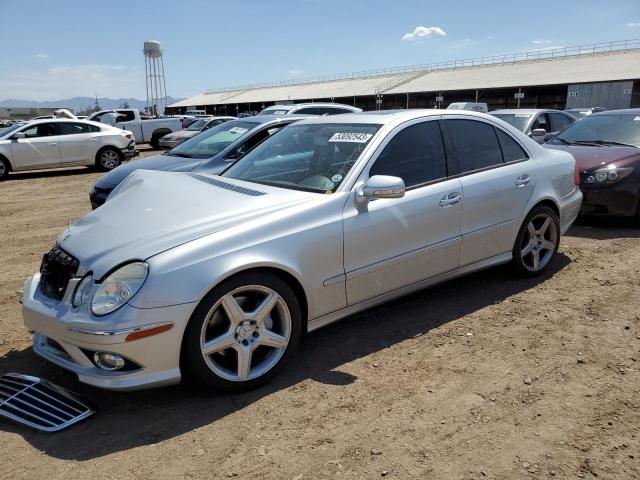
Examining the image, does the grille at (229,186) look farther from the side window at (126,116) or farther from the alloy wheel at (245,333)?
the side window at (126,116)

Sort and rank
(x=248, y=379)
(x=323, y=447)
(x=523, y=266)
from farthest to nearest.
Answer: (x=523, y=266) → (x=248, y=379) → (x=323, y=447)

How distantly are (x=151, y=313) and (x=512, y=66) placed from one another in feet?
201

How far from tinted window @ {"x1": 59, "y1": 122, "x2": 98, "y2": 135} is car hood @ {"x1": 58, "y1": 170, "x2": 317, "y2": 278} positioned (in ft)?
39.7

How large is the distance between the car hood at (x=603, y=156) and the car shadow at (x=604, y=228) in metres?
0.75

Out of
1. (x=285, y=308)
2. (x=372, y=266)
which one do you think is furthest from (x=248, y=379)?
(x=372, y=266)

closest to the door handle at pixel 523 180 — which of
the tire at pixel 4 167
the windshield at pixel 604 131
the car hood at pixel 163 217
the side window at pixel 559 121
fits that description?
the car hood at pixel 163 217

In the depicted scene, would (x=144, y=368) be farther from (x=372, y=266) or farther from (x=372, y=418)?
(x=372, y=266)

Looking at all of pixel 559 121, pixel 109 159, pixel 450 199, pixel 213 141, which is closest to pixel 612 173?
pixel 450 199

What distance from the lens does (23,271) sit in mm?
5625

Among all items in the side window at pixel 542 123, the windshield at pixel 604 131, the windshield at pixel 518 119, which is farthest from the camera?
the side window at pixel 542 123

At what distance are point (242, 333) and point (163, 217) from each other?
2.96ft

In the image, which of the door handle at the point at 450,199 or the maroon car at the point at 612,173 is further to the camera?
the maroon car at the point at 612,173

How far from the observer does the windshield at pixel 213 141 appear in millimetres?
7664

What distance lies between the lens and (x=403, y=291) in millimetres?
3846
